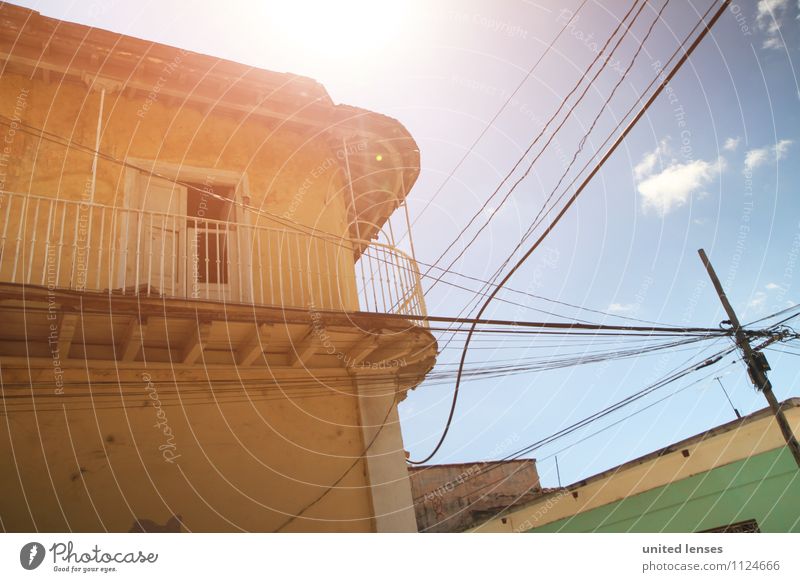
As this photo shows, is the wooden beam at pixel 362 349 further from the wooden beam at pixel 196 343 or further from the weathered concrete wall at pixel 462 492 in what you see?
the weathered concrete wall at pixel 462 492

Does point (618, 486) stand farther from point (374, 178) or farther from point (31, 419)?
point (31, 419)

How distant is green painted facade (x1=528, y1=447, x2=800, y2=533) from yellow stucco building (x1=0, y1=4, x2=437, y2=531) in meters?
7.11

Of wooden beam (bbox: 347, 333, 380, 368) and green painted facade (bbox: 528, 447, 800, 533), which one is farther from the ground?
wooden beam (bbox: 347, 333, 380, 368)

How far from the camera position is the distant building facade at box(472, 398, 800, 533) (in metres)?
9.23

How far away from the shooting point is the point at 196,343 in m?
5.23

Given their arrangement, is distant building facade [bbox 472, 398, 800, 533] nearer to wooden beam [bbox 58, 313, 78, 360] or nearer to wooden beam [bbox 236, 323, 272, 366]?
wooden beam [bbox 236, 323, 272, 366]

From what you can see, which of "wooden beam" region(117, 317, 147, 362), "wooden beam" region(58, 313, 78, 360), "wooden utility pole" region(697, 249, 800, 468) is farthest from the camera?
"wooden utility pole" region(697, 249, 800, 468)

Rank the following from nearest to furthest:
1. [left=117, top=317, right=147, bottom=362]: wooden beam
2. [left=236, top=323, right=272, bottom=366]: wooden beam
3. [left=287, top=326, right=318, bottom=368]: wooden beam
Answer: [left=117, top=317, right=147, bottom=362]: wooden beam < [left=236, top=323, right=272, bottom=366]: wooden beam < [left=287, top=326, right=318, bottom=368]: wooden beam

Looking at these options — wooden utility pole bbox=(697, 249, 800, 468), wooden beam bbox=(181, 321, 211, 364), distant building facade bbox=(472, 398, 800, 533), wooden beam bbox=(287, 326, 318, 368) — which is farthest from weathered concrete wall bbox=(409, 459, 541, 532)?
wooden beam bbox=(181, 321, 211, 364)

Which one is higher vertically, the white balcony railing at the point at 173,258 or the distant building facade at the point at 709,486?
the white balcony railing at the point at 173,258

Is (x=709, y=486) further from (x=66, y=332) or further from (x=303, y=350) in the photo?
(x=66, y=332)

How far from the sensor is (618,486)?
12320 mm

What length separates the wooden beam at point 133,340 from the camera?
488 centimetres

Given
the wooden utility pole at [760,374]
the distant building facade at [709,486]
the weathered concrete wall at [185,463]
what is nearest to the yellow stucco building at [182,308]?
the weathered concrete wall at [185,463]
